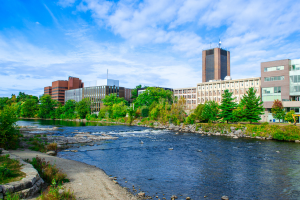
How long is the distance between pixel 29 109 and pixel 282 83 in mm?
139863

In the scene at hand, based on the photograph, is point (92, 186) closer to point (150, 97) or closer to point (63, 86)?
point (150, 97)

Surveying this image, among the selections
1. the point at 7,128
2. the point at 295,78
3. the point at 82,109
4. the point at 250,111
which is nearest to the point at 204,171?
the point at 7,128

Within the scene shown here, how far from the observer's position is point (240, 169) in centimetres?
2111

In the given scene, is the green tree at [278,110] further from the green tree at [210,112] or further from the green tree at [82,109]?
the green tree at [82,109]

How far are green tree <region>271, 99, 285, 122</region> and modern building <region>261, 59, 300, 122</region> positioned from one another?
345 cm

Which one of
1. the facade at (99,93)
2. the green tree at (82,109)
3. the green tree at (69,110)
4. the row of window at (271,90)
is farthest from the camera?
the facade at (99,93)

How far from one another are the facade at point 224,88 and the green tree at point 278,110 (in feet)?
113

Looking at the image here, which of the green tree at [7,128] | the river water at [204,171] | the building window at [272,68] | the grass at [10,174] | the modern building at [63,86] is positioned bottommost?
the river water at [204,171]

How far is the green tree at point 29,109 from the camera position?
435 feet

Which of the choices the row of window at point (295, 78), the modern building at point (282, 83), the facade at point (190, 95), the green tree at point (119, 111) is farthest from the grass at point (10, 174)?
the facade at point (190, 95)

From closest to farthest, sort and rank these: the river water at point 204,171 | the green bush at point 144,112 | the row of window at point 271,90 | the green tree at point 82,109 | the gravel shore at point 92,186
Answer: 1. the gravel shore at point 92,186
2. the river water at point 204,171
3. the row of window at point 271,90
4. the green bush at point 144,112
5. the green tree at point 82,109

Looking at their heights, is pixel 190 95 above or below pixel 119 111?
above

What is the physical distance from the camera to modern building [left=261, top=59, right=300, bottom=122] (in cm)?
6406

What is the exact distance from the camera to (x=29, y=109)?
13400 centimetres
